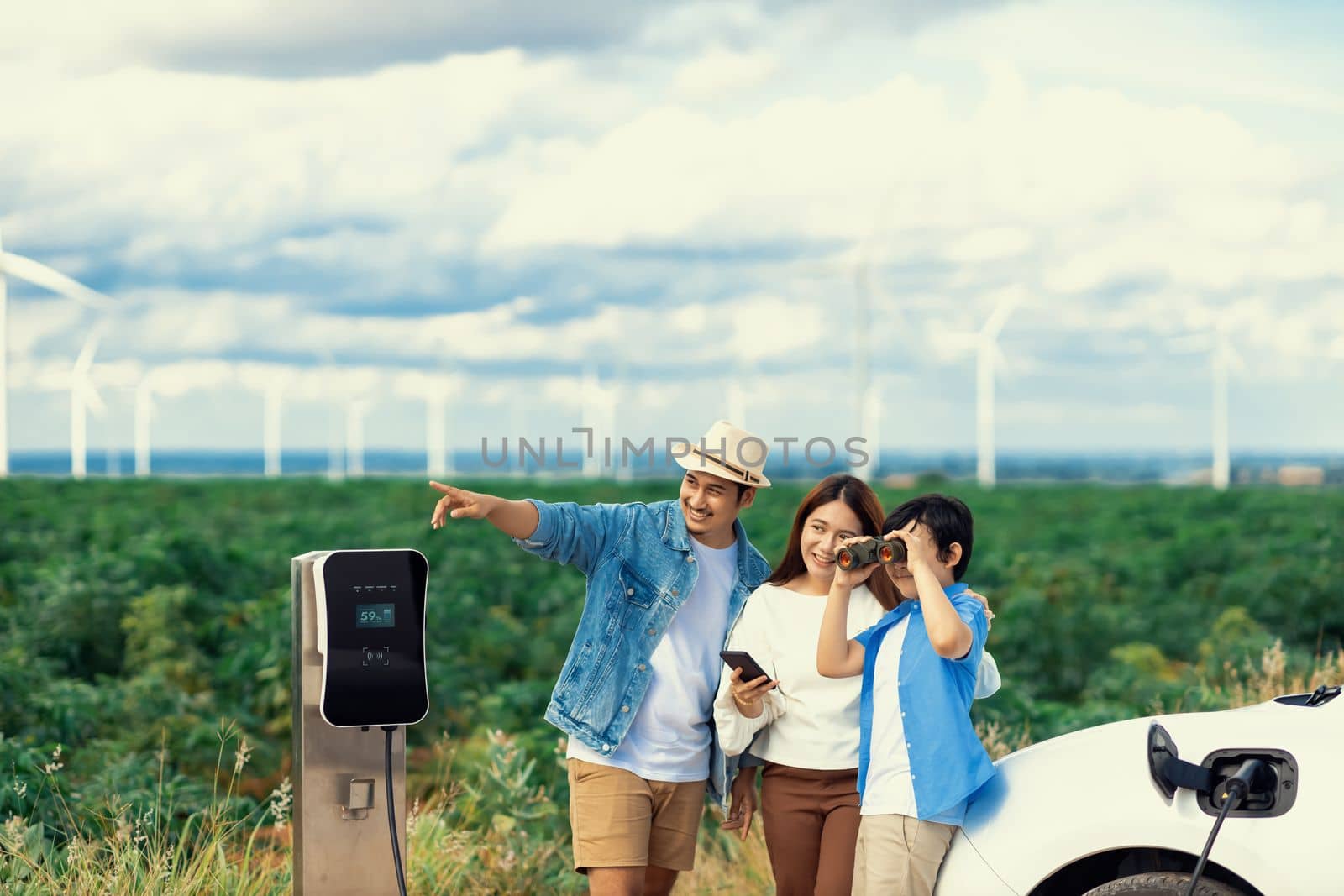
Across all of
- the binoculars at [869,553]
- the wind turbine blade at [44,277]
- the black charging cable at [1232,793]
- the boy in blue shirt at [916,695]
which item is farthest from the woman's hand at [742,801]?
the wind turbine blade at [44,277]

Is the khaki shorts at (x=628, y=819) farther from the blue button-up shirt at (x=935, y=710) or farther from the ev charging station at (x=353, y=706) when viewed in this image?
the blue button-up shirt at (x=935, y=710)

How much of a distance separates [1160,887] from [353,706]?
2159 mm

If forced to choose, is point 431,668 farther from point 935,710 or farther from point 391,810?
point 935,710

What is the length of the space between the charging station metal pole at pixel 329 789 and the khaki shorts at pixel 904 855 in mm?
1318

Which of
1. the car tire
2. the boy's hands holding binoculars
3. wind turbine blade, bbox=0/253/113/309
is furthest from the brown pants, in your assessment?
wind turbine blade, bbox=0/253/113/309

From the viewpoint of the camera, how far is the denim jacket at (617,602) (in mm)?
4422

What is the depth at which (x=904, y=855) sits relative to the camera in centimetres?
385

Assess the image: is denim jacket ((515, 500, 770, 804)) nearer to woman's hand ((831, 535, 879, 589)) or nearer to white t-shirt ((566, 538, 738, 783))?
white t-shirt ((566, 538, 738, 783))

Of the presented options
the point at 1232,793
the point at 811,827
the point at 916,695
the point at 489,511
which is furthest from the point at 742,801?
the point at 1232,793

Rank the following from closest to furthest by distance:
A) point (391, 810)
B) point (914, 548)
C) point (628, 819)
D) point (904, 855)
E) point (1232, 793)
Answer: point (1232, 793) < point (904, 855) < point (914, 548) < point (391, 810) < point (628, 819)

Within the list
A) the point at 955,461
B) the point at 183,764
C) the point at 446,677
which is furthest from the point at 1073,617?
the point at 955,461

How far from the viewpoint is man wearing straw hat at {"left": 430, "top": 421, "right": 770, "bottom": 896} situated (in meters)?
4.39

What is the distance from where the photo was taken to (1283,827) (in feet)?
11.2

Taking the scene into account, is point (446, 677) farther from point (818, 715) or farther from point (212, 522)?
point (212, 522)
